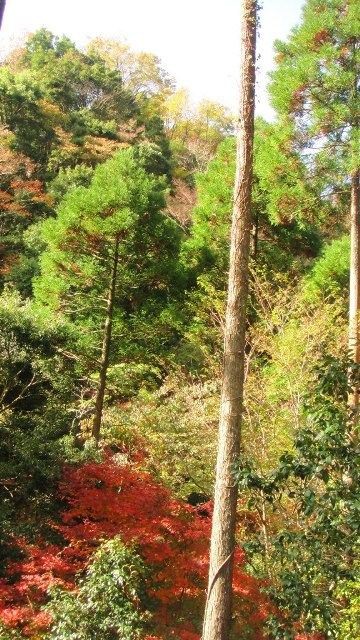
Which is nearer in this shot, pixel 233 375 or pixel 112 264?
pixel 233 375

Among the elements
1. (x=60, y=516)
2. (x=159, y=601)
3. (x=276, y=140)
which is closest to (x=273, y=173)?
(x=276, y=140)

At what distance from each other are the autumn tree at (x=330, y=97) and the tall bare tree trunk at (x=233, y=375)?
9.51ft

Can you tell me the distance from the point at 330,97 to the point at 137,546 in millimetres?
7269

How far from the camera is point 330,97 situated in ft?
Result: 26.3

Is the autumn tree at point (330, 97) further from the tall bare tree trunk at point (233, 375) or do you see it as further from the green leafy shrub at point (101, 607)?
the green leafy shrub at point (101, 607)

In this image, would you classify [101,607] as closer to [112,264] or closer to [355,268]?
[355,268]

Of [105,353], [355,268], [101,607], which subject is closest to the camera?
[101,607]

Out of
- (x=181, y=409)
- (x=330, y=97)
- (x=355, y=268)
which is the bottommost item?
(x=181, y=409)

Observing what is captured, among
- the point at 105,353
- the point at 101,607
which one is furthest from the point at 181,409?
the point at 101,607

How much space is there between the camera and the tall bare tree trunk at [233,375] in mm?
4551

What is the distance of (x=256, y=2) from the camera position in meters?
5.13

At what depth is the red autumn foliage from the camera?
615cm

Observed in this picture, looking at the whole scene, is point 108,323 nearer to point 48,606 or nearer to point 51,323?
point 51,323

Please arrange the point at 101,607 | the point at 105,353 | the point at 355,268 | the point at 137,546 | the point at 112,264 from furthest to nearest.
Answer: the point at 112,264
the point at 105,353
the point at 355,268
the point at 137,546
the point at 101,607
